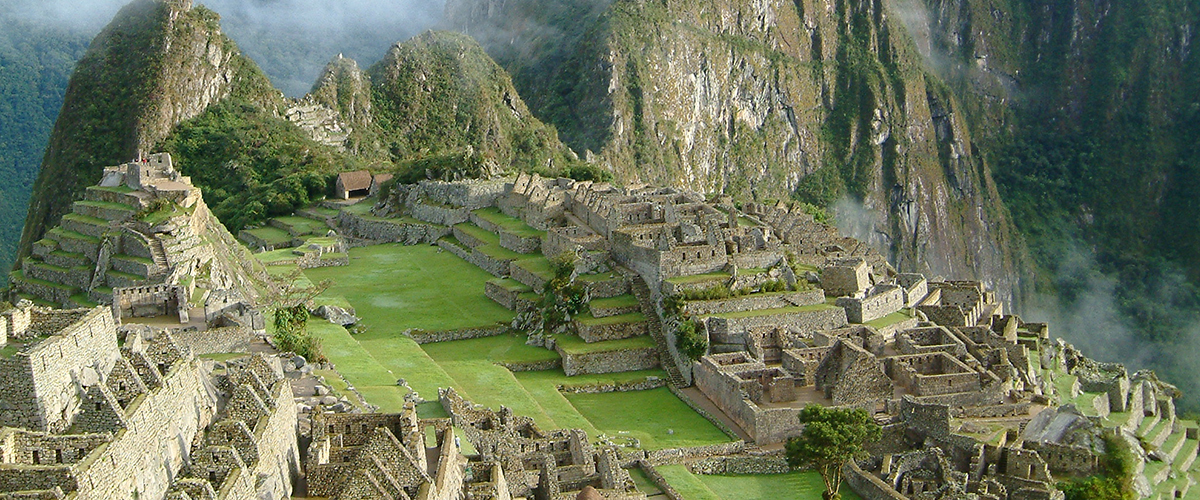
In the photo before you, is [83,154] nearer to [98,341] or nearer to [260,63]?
[260,63]

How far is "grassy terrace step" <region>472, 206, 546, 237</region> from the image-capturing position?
55875mm

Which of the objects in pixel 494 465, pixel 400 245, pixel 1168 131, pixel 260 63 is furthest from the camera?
pixel 1168 131

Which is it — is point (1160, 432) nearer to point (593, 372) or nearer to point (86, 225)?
point (593, 372)

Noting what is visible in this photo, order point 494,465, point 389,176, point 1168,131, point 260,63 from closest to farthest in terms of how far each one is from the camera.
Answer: point 494,465
point 389,176
point 260,63
point 1168,131

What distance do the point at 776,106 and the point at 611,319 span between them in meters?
128

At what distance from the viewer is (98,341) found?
19250 mm

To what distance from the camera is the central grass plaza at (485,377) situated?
3428 cm

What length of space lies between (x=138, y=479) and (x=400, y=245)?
153 feet

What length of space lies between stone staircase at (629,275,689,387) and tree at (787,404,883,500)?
23.3ft

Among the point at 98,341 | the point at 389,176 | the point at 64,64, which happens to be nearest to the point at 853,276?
the point at 98,341

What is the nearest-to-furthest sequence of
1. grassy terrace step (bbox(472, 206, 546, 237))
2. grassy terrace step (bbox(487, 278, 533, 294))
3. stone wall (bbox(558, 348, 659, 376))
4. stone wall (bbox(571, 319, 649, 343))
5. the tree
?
1. the tree
2. stone wall (bbox(558, 348, 659, 376))
3. stone wall (bbox(571, 319, 649, 343))
4. grassy terrace step (bbox(487, 278, 533, 294))
5. grassy terrace step (bbox(472, 206, 546, 237))

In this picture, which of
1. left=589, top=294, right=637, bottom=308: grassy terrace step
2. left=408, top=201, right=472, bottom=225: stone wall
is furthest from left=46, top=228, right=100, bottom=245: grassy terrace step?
left=408, top=201, right=472, bottom=225: stone wall

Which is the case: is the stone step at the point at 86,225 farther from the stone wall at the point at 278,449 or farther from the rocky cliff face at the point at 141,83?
the rocky cliff face at the point at 141,83

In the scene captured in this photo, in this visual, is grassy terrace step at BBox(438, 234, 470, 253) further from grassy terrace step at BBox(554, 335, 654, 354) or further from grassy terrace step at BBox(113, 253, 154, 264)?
grassy terrace step at BBox(113, 253, 154, 264)
